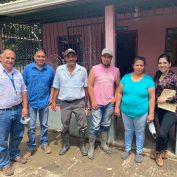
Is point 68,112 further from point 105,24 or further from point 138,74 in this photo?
point 105,24

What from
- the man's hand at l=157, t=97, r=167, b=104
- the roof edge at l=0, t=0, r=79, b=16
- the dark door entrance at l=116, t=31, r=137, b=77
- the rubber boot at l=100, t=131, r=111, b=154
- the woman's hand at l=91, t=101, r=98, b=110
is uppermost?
the roof edge at l=0, t=0, r=79, b=16

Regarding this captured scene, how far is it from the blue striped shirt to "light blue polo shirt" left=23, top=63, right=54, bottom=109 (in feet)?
1.09

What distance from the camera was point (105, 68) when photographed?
3516mm

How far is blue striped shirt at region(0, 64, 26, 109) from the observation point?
3.09 meters

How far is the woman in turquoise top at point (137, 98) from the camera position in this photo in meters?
3.25

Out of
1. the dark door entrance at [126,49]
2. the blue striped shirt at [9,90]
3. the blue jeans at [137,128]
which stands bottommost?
the blue jeans at [137,128]

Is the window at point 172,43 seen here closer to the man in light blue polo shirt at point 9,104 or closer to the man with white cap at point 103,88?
the man with white cap at point 103,88

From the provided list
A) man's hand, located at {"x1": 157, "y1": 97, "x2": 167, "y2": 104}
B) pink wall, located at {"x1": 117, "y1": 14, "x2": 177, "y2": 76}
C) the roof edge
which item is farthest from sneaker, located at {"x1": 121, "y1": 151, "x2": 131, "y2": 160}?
pink wall, located at {"x1": 117, "y1": 14, "x2": 177, "y2": 76}

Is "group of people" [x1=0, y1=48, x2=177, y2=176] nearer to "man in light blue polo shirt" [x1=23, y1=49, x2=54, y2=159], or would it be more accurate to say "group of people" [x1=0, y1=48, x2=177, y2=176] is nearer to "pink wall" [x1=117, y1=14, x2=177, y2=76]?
"man in light blue polo shirt" [x1=23, y1=49, x2=54, y2=159]

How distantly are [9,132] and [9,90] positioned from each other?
0.72m

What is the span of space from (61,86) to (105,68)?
2.50 ft

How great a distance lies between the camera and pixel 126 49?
7816 mm

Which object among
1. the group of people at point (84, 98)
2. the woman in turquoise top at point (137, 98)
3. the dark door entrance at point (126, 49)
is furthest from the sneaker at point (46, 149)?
the dark door entrance at point (126, 49)

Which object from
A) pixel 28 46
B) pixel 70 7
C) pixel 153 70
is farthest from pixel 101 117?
pixel 28 46
